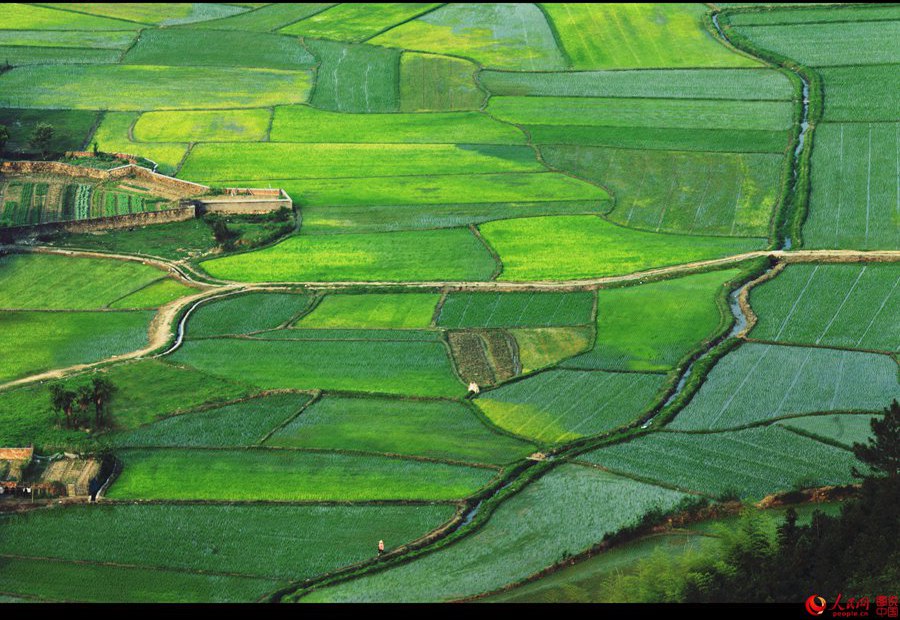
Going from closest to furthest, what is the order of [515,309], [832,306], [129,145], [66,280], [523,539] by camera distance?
[523,539] < [832,306] < [515,309] < [66,280] < [129,145]

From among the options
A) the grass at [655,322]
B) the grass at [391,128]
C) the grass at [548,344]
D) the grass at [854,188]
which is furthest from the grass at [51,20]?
the grass at [548,344]

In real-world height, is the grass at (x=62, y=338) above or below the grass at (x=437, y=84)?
below

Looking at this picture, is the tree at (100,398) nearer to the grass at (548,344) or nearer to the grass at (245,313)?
the grass at (245,313)

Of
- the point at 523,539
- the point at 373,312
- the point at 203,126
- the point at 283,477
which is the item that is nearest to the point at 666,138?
the point at 203,126

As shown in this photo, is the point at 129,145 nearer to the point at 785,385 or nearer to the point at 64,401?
the point at 64,401

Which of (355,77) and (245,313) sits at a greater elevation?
(245,313)

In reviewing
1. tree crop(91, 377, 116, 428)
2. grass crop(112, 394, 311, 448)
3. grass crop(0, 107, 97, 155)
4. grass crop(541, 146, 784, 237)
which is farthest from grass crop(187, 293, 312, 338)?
grass crop(0, 107, 97, 155)
